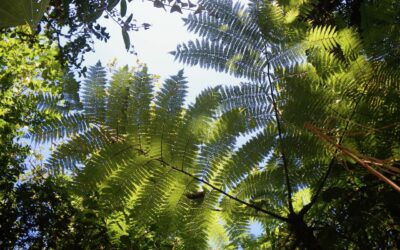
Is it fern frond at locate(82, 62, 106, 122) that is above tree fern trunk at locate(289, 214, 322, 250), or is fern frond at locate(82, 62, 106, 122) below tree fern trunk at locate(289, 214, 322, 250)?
above

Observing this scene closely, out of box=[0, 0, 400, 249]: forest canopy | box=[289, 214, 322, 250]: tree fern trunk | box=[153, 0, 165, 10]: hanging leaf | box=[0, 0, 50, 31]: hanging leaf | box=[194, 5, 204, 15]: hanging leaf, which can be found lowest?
box=[289, 214, 322, 250]: tree fern trunk

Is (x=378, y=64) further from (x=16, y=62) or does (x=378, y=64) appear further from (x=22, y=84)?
(x=22, y=84)

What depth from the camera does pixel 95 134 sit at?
8.09 feet

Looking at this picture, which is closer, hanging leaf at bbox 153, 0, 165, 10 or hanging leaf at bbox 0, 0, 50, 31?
hanging leaf at bbox 0, 0, 50, 31

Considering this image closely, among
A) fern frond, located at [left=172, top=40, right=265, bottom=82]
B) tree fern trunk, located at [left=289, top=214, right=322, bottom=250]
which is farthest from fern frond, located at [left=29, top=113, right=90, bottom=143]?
tree fern trunk, located at [left=289, top=214, right=322, bottom=250]

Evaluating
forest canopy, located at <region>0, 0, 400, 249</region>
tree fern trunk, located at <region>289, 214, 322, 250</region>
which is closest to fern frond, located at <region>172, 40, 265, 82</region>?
forest canopy, located at <region>0, 0, 400, 249</region>

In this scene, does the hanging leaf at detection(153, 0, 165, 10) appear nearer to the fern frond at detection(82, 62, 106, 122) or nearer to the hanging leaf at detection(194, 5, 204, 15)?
the hanging leaf at detection(194, 5, 204, 15)

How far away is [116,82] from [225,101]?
32.7 inches

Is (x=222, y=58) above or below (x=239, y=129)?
above

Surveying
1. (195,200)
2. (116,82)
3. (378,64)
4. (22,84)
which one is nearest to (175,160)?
(195,200)

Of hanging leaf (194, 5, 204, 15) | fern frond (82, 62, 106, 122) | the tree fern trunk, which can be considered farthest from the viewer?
hanging leaf (194, 5, 204, 15)

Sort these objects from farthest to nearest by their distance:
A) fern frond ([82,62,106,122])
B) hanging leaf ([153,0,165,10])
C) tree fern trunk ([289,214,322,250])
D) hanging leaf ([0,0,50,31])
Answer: fern frond ([82,62,106,122]), hanging leaf ([153,0,165,10]), tree fern trunk ([289,214,322,250]), hanging leaf ([0,0,50,31])

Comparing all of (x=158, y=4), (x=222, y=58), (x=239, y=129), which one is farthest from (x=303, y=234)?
(x=158, y=4)

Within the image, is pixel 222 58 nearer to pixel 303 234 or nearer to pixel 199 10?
pixel 199 10
